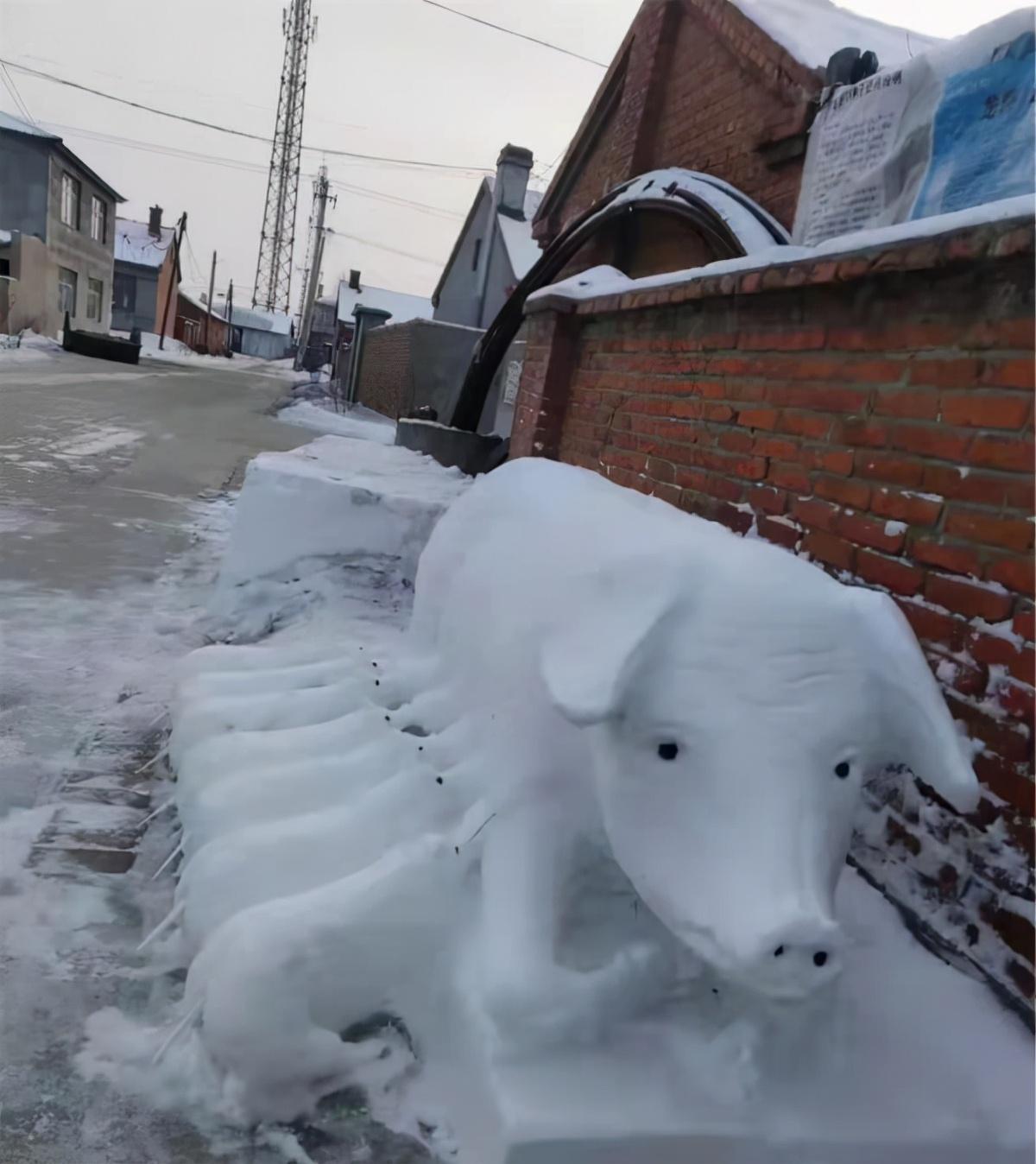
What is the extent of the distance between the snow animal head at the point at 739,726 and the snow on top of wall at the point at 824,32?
18.6 ft

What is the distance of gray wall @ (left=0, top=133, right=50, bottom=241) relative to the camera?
2667cm

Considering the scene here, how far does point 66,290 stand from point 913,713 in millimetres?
34997

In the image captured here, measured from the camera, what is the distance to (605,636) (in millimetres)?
1626

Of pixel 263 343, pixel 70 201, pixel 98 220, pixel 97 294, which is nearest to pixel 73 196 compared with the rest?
pixel 70 201

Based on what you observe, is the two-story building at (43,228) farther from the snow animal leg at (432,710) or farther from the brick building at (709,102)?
the snow animal leg at (432,710)

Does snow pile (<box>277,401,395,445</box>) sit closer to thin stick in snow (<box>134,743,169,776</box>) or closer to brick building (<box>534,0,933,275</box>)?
brick building (<box>534,0,933,275</box>)

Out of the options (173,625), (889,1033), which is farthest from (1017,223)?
(173,625)

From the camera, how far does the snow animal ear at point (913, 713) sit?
5.20 feet

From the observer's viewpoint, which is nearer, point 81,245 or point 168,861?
point 168,861

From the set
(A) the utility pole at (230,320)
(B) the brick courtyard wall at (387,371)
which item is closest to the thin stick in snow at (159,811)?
(B) the brick courtyard wall at (387,371)

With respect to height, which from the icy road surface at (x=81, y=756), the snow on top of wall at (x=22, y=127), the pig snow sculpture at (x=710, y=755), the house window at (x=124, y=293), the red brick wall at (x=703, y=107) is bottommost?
the icy road surface at (x=81, y=756)

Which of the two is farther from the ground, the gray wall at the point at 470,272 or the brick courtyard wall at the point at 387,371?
the gray wall at the point at 470,272

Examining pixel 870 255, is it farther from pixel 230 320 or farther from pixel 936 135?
pixel 230 320

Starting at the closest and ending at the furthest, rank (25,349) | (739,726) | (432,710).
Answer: (739,726), (432,710), (25,349)
